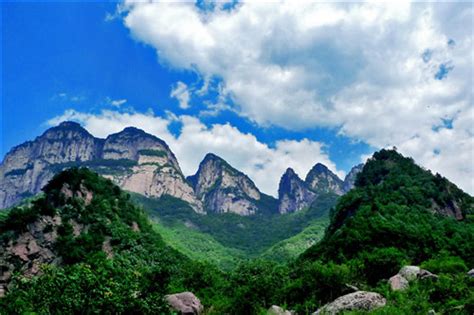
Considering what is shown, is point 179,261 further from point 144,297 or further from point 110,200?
point 144,297

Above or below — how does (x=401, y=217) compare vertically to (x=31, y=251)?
above

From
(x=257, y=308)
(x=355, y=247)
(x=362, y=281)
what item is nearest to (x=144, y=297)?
(x=257, y=308)

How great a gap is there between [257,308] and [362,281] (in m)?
10.4

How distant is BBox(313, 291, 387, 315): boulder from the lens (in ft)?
70.6

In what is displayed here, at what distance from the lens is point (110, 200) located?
8194 centimetres

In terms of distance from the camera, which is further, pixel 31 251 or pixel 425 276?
pixel 31 251

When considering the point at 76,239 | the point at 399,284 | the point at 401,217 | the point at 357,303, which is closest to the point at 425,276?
the point at 399,284

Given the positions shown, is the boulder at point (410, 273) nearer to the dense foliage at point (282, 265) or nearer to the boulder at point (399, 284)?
the boulder at point (399, 284)

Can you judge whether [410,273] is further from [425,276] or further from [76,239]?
[76,239]

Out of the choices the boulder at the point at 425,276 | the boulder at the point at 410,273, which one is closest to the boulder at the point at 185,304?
the boulder at the point at 410,273

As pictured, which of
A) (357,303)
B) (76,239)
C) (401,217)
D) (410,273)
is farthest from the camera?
(401,217)

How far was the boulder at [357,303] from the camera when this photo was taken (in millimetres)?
21516

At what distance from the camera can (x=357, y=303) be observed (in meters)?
21.9

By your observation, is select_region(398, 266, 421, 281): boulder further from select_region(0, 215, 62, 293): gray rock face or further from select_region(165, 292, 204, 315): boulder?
select_region(0, 215, 62, 293): gray rock face
